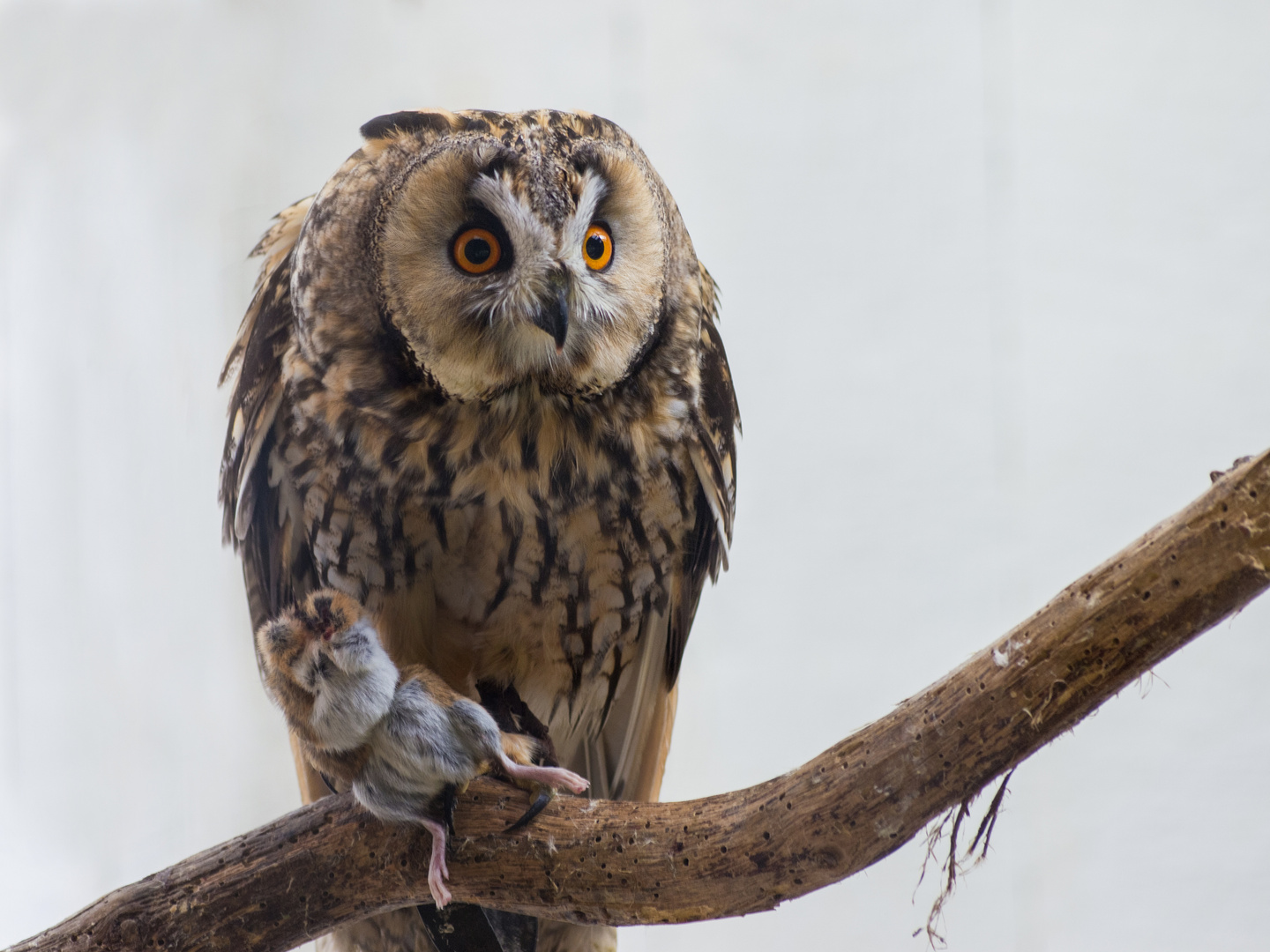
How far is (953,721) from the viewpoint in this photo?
808 mm

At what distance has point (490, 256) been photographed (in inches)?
39.6

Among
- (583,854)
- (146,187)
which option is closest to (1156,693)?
(583,854)

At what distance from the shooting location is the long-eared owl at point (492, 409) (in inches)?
39.6

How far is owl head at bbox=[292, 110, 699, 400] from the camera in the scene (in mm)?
976

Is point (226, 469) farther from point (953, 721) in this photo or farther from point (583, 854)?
point (953, 721)

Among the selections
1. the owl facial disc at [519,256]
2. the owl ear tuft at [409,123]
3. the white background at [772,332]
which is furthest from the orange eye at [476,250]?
the white background at [772,332]

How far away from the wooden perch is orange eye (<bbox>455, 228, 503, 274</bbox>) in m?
0.54

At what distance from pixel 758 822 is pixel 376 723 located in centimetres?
39

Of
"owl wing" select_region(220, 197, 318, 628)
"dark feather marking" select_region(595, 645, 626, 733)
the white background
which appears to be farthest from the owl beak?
the white background

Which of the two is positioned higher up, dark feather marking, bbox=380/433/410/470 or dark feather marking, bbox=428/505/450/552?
dark feather marking, bbox=380/433/410/470

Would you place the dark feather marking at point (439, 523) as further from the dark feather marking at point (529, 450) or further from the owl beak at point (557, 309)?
the owl beak at point (557, 309)

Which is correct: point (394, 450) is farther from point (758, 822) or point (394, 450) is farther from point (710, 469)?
point (758, 822)

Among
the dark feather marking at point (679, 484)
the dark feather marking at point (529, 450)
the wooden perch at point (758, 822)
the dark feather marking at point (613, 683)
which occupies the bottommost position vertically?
the wooden perch at point (758, 822)

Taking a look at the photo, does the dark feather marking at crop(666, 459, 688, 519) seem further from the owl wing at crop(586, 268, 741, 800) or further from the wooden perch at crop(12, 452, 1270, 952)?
the wooden perch at crop(12, 452, 1270, 952)
